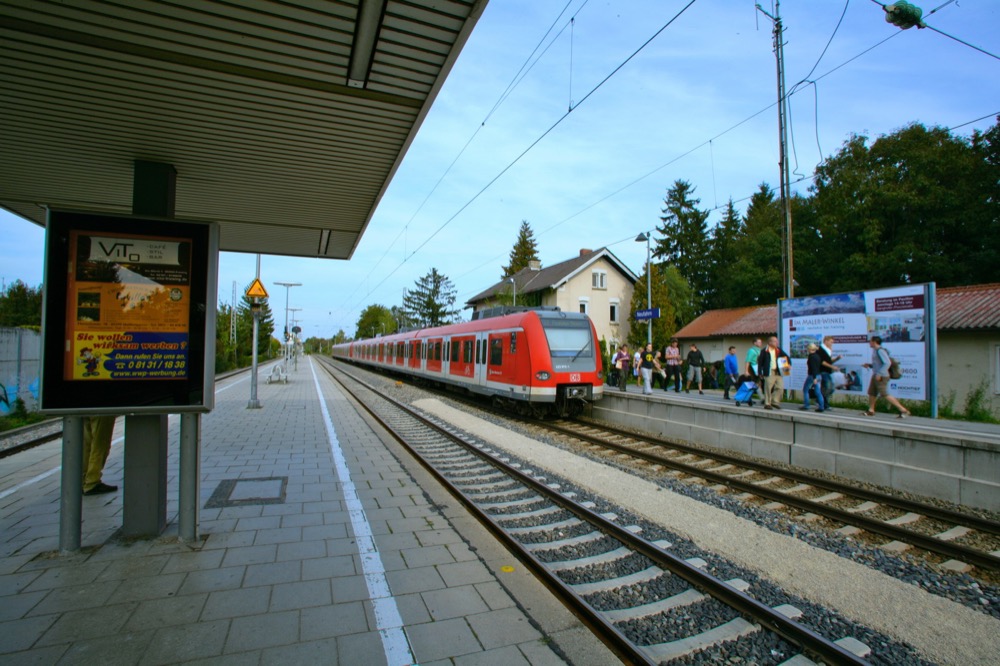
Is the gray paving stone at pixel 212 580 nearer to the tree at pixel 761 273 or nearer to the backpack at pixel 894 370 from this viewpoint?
the backpack at pixel 894 370

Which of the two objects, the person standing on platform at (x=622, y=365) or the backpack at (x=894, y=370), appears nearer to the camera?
the backpack at (x=894, y=370)

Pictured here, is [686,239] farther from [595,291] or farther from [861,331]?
[861,331]

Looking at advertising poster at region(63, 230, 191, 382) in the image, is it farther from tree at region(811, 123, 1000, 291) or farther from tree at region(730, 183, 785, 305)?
tree at region(730, 183, 785, 305)

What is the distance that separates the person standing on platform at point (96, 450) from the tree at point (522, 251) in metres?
65.4

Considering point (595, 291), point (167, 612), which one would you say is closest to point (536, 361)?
point (167, 612)

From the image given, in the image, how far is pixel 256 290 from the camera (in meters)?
14.3

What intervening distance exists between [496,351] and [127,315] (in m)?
11.3

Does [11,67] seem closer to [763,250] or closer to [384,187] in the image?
[384,187]

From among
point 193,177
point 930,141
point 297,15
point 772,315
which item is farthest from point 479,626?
point 930,141

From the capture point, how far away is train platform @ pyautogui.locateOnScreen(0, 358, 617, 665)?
2.96 m

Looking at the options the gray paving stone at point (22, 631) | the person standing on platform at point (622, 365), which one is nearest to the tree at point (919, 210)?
the person standing on platform at point (622, 365)

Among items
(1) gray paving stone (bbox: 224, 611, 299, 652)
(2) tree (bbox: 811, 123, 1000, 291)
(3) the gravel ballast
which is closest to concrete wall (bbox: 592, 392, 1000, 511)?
(3) the gravel ballast

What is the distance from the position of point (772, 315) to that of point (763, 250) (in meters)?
17.8

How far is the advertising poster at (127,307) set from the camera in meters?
4.06
